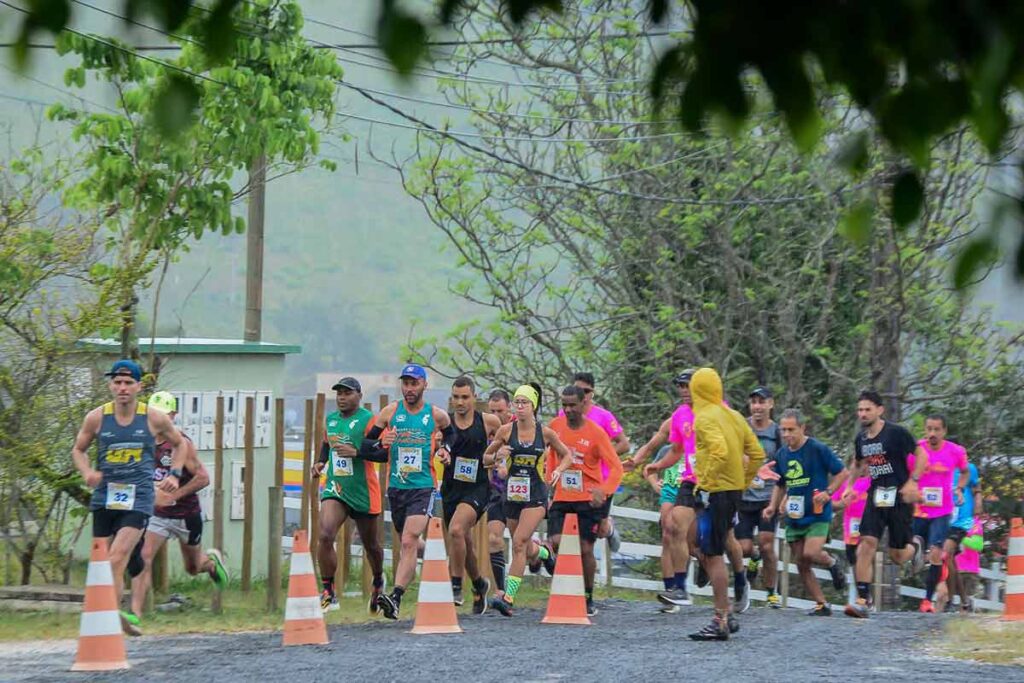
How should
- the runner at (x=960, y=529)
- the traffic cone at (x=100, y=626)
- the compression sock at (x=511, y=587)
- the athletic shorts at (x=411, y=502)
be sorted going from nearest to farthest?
the traffic cone at (x=100, y=626) → the athletic shorts at (x=411, y=502) → the compression sock at (x=511, y=587) → the runner at (x=960, y=529)

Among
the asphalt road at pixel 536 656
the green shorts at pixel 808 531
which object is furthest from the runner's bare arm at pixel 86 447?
the green shorts at pixel 808 531

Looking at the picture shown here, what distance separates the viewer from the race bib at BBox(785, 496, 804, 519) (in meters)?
15.8

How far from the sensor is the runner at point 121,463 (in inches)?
469

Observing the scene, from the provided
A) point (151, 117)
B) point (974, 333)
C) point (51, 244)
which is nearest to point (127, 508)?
point (51, 244)

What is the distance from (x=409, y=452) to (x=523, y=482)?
1.31 m

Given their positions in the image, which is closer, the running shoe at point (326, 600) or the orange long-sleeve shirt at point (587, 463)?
the running shoe at point (326, 600)

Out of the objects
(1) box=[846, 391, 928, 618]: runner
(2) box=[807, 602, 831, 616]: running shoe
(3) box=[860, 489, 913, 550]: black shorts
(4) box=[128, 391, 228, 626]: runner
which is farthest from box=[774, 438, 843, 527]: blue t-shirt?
(4) box=[128, 391, 228, 626]: runner

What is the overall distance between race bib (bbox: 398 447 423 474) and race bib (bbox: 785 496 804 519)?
12.8ft

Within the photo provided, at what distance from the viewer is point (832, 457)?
1581 centimetres

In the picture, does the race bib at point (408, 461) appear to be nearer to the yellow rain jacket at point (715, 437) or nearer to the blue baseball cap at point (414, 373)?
the blue baseball cap at point (414, 373)

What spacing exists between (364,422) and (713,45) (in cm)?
1087

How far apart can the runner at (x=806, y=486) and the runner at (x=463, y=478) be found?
2906 millimetres

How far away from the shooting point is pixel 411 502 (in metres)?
13.9

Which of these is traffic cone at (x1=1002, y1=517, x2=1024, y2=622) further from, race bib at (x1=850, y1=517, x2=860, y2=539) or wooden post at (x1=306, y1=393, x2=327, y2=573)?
wooden post at (x1=306, y1=393, x2=327, y2=573)
